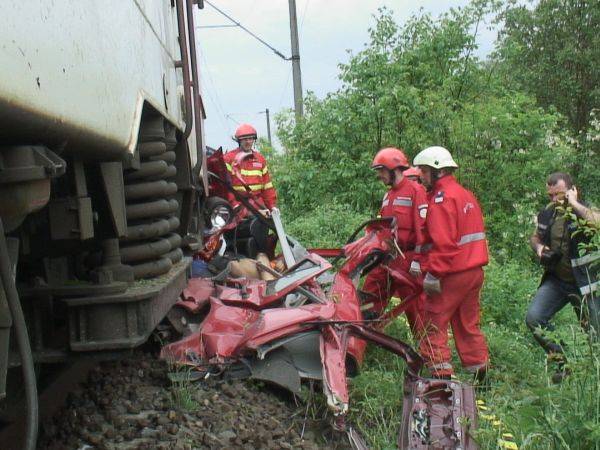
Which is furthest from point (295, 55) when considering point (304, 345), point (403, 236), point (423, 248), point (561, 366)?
point (304, 345)

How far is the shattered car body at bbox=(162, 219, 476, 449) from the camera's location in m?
4.43

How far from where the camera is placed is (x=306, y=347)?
16.0ft

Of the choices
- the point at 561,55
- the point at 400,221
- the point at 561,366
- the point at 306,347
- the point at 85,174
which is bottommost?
the point at 561,366

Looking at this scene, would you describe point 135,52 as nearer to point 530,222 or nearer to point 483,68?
point 530,222

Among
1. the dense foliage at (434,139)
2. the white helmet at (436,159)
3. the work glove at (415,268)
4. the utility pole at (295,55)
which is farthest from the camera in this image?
the utility pole at (295,55)

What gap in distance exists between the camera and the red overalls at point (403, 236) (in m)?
7.20

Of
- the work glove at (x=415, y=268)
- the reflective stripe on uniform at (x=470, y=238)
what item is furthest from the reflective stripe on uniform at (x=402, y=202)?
the reflective stripe on uniform at (x=470, y=238)

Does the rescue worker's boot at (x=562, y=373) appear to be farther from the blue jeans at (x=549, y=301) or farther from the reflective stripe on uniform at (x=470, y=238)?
the reflective stripe on uniform at (x=470, y=238)

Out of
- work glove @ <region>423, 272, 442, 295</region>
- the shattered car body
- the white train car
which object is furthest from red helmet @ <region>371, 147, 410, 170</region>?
the white train car

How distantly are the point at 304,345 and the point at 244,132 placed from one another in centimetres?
585

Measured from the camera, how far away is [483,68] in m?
18.0

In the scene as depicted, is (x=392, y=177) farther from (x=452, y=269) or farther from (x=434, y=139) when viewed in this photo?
(x=434, y=139)

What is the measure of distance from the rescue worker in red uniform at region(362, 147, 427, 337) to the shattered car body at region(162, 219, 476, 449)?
1265 mm

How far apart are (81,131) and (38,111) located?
49cm
